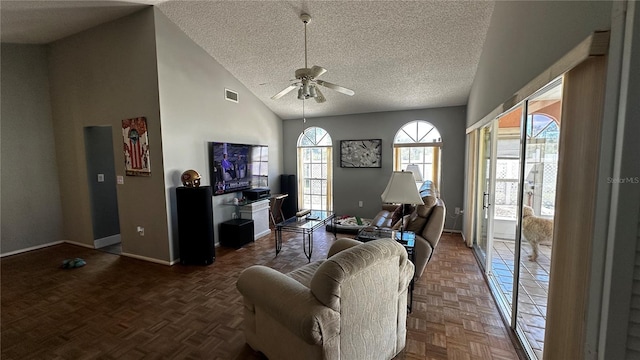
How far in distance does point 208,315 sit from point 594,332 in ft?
8.55

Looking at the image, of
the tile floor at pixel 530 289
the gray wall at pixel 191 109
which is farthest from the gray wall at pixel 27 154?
the tile floor at pixel 530 289

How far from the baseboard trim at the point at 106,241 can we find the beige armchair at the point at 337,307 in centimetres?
389

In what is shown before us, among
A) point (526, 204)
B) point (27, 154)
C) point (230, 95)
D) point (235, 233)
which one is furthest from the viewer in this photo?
point (230, 95)

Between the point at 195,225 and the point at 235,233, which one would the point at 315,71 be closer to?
the point at 195,225

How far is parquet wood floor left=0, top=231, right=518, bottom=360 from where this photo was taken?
199 cm

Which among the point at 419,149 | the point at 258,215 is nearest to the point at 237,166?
the point at 258,215

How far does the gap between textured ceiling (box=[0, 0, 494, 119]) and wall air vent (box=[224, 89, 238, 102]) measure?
0.31 meters

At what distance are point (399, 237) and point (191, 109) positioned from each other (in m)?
3.32

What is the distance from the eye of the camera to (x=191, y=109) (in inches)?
148

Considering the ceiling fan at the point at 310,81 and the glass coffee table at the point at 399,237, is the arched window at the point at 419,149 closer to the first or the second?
the glass coffee table at the point at 399,237

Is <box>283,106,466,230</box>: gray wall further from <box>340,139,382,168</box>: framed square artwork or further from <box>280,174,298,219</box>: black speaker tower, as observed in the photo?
<box>280,174,298,219</box>: black speaker tower

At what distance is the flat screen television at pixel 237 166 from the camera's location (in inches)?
164

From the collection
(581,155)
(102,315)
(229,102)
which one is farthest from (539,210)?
(229,102)

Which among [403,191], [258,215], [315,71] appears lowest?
[258,215]
